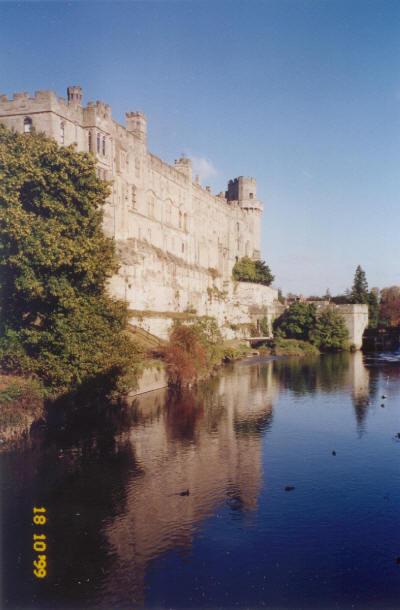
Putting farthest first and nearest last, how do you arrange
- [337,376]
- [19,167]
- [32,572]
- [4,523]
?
[337,376] < [19,167] < [4,523] < [32,572]

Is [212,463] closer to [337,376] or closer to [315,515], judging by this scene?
[315,515]

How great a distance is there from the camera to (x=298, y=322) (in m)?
65.8

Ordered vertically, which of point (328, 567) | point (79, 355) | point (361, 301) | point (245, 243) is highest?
point (245, 243)

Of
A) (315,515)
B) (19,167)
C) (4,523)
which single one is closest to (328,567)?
(315,515)

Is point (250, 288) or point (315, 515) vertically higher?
point (250, 288)

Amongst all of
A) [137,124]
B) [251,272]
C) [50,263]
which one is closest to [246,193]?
[251,272]

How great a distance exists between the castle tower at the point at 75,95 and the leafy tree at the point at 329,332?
144ft

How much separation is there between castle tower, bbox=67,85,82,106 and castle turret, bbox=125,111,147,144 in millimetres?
10059

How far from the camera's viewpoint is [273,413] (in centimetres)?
2822

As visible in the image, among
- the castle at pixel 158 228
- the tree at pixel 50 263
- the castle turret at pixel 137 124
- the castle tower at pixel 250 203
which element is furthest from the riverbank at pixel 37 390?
the castle tower at pixel 250 203

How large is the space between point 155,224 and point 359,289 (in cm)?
4433

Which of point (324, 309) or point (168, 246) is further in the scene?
point (324, 309)

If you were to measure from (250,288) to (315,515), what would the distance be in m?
54.6

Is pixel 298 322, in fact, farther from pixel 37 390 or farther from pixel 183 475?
pixel 183 475
